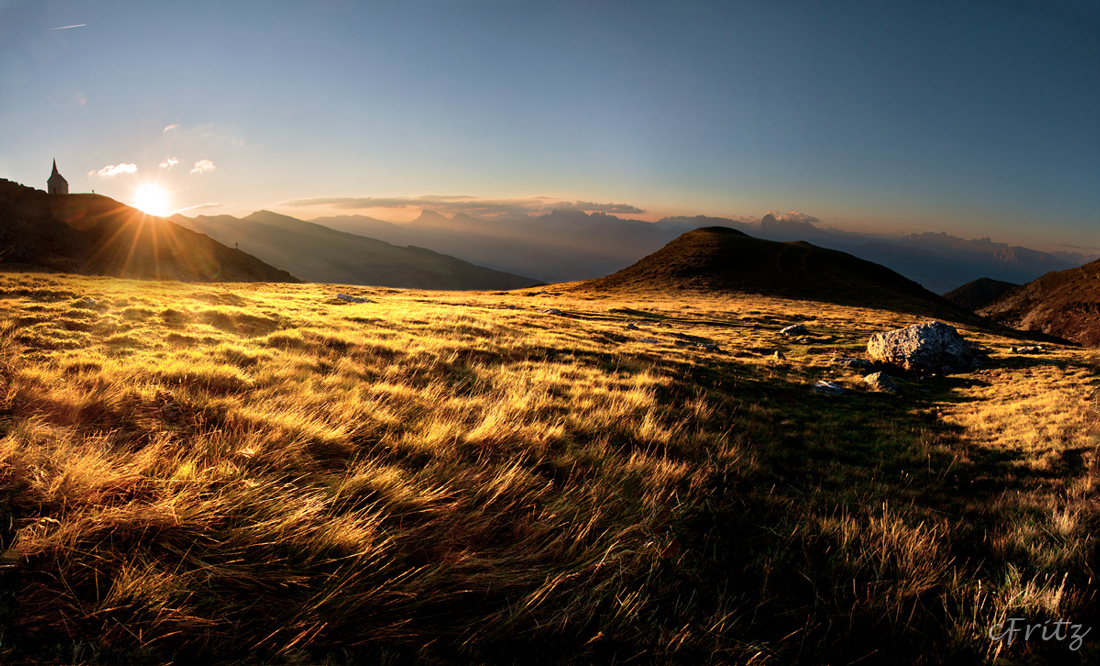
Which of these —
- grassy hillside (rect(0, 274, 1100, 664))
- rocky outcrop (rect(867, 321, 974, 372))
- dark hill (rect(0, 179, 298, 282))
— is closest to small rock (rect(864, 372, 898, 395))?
rocky outcrop (rect(867, 321, 974, 372))

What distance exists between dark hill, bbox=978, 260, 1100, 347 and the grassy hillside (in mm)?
107131

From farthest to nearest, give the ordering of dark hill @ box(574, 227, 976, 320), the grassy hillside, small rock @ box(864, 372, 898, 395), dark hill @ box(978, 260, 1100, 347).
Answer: dark hill @ box(978, 260, 1100, 347) < dark hill @ box(574, 227, 976, 320) < small rock @ box(864, 372, 898, 395) < the grassy hillside

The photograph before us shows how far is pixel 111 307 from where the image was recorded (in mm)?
11375

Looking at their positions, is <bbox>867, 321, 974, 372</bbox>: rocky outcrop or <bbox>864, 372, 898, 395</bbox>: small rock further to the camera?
<bbox>867, 321, 974, 372</bbox>: rocky outcrop

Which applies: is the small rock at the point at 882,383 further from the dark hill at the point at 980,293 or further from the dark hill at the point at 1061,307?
the dark hill at the point at 980,293

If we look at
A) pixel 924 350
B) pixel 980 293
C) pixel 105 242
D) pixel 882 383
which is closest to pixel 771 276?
pixel 924 350

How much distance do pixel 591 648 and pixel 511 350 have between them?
9053mm

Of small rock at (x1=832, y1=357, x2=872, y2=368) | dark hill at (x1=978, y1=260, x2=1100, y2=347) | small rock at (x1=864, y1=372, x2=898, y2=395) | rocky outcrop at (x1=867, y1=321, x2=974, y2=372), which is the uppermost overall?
dark hill at (x1=978, y1=260, x2=1100, y2=347)

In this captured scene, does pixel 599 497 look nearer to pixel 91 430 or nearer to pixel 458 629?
pixel 458 629

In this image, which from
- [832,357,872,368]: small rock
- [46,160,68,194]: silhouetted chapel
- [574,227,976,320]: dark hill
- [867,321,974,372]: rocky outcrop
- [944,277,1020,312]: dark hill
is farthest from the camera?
[944,277,1020,312]: dark hill

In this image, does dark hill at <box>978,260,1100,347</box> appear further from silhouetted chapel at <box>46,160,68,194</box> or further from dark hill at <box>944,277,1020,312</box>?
silhouetted chapel at <box>46,160,68,194</box>

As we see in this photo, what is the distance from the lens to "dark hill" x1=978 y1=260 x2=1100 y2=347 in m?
79.0

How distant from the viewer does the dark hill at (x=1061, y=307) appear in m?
79.0

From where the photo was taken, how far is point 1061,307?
90062 mm
